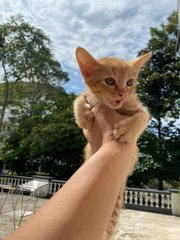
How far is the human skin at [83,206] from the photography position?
684 millimetres

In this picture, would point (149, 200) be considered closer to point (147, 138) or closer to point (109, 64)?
point (147, 138)

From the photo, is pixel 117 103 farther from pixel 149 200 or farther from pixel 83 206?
pixel 149 200

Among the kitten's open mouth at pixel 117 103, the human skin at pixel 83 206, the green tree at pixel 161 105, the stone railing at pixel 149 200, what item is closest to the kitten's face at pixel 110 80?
the kitten's open mouth at pixel 117 103

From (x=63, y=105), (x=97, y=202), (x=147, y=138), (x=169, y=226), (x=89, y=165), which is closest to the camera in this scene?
(x=97, y=202)

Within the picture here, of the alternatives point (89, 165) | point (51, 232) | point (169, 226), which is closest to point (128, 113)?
point (89, 165)

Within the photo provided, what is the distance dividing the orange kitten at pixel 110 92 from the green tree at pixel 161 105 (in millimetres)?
9448

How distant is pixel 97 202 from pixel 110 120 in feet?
2.22

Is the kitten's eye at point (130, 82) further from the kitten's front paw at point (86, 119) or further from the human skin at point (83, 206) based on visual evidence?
the human skin at point (83, 206)

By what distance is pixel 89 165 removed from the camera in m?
0.94

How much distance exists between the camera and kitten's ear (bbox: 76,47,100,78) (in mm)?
1800

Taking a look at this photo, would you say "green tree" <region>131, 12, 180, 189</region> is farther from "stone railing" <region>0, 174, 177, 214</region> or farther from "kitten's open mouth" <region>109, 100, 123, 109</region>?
"kitten's open mouth" <region>109, 100, 123, 109</region>

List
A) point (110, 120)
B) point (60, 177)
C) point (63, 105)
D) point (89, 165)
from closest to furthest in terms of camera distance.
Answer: point (89, 165), point (110, 120), point (60, 177), point (63, 105)

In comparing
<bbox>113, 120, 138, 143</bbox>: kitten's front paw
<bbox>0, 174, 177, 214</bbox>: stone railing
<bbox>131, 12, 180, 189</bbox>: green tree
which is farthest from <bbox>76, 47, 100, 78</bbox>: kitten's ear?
<bbox>131, 12, 180, 189</bbox>: green tree

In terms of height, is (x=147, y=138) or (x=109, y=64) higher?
(x=147, y=138)
